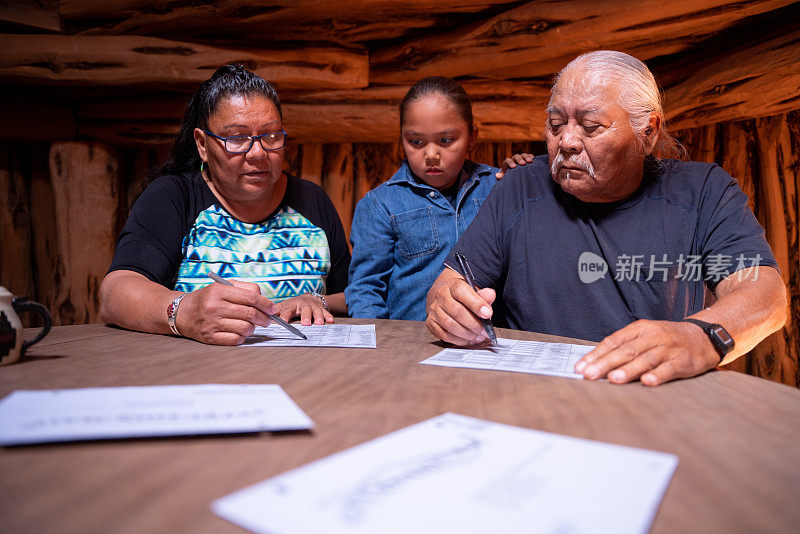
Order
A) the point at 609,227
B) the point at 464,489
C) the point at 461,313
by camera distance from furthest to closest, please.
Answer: the point at 609,227 < the point at 461,313 < the point at 464,489

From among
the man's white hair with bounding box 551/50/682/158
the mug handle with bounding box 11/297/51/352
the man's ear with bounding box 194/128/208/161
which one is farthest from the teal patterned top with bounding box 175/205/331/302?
the man's white hair with bounding box 551/50/682/158

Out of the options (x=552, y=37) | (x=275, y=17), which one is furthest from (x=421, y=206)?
(x=275, y=17)

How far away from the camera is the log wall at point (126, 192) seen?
3.34 metres

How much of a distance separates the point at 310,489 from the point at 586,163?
1.54 meters

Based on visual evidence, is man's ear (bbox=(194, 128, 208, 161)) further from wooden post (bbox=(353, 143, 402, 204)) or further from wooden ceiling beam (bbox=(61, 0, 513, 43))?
wooden post (bbox=(353, 143, 402, 204))

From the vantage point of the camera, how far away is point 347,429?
0.79 m

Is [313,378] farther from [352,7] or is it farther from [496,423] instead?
[352,7]

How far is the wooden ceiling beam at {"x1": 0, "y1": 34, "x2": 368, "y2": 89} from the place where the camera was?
142 inches

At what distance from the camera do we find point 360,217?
288 centimetres

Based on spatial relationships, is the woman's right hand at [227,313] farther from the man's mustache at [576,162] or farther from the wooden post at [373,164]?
the wooden post at [373,164]

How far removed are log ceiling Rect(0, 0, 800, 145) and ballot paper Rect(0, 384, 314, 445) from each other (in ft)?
9.35

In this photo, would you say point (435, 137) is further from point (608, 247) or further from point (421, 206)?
point (608, 247)

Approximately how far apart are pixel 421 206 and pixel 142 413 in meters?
2.09

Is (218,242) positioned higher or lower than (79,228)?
higher
